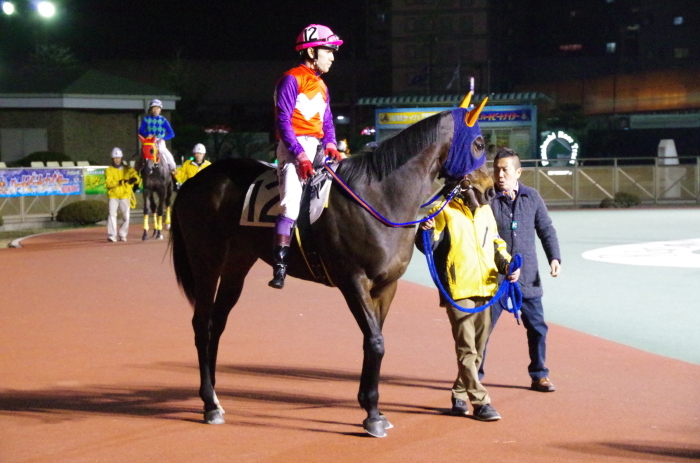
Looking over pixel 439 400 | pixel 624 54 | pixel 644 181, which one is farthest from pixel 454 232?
pixel 624 54

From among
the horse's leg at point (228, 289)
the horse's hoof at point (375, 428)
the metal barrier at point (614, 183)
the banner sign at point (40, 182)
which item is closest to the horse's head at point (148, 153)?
the banner sign at point (40, 182)

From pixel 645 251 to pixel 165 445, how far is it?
12538 millimetres

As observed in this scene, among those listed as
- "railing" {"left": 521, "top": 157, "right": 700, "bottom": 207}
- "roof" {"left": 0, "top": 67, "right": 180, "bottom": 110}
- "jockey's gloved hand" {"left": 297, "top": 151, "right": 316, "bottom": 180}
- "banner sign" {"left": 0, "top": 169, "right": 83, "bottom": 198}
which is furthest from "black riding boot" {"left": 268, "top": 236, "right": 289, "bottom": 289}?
"roof" {"left": 0, "top": 67, "right": 180, "bottom": 110}

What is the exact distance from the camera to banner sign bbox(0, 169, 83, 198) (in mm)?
23828

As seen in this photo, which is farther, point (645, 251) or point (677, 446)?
point (645, 251)

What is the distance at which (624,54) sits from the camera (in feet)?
247

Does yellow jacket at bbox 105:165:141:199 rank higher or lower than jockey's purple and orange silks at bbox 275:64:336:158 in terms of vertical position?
lower

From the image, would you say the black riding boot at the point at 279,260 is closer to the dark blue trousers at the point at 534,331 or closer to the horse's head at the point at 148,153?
the dark blue trousers at the point at 534,331

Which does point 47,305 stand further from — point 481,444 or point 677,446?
point 677,446

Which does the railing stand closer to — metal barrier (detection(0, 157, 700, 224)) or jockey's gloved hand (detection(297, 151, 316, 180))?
metal barrier (detection(0, 157, 700, 224))

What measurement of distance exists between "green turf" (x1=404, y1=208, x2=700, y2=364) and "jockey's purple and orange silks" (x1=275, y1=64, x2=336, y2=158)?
150 inches

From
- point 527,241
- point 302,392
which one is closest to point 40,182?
point 302,392

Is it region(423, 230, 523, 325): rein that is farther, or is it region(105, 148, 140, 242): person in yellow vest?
region(105, 148, 140, 242): person in yellow vest

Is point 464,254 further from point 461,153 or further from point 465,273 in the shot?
point 461,153
